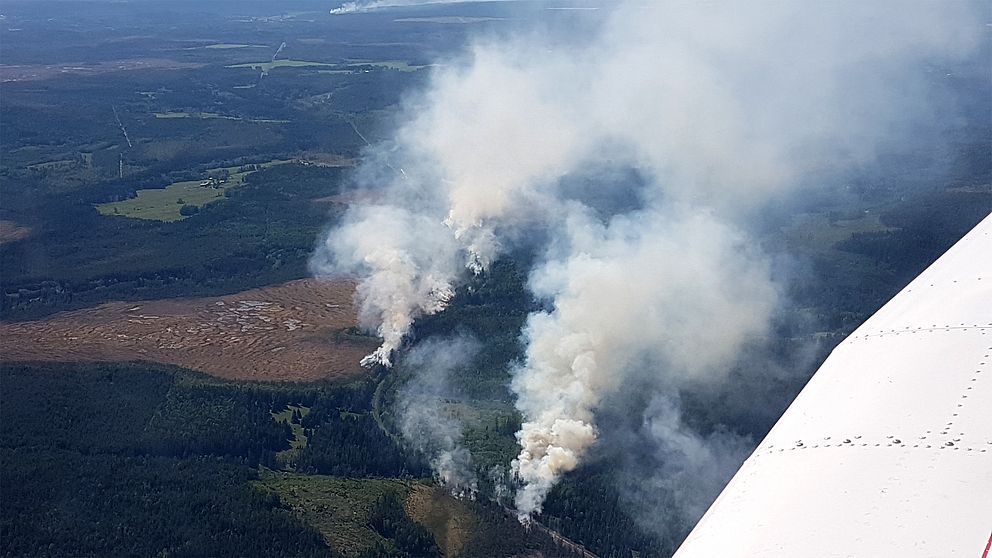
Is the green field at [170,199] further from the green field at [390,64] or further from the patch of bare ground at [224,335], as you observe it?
the green field at [390,64]

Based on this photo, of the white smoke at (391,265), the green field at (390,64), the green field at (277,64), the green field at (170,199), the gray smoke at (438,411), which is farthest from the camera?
the green field at (277,64)

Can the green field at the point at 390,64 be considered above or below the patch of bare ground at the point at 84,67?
below

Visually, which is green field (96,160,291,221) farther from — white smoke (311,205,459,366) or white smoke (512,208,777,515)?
white smoke (512,208,777,515)

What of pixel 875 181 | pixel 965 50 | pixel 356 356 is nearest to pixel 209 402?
pixel 356 356

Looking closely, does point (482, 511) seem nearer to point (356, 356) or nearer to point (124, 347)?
point (356, 356)

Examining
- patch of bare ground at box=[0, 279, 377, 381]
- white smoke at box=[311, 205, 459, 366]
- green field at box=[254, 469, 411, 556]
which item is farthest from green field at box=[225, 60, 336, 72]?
green field at box=[254, 469, 411, 556]

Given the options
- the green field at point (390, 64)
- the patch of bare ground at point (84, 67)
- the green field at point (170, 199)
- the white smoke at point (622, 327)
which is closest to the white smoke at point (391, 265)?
the white smoke at point (622, 327)
